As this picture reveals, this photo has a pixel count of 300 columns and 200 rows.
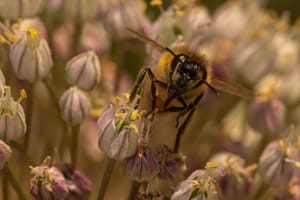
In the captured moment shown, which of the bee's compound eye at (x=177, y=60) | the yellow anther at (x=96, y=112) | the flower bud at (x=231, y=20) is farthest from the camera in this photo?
the flower bud at (x=231, y=20)

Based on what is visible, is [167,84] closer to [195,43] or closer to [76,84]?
[76,84]

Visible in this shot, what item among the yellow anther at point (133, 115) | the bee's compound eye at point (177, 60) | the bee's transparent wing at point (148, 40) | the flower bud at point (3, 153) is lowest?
the flower bud at point (3, 153)

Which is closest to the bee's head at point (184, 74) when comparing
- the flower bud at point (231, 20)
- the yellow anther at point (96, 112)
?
the yellow anther at point (96, 112)

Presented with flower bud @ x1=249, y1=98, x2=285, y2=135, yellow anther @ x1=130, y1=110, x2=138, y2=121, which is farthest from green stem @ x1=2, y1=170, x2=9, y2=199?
flower bud @ x1=249, y1=98, x2=285, y2=135

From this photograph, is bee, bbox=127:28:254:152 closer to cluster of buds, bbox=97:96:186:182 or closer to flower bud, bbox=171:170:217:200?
cluster of buds, bbox=97:96:186:182

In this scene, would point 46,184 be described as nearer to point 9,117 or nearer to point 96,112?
point 9,117

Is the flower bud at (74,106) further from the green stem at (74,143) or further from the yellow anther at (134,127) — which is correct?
the yellow anther at (134,127)

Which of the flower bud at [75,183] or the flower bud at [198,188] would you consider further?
the flower bud at [75,183]

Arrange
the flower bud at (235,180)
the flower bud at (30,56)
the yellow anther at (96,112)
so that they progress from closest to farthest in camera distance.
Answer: the flower bud at (30,56) → the flower bud at (235,180) → the yellow anther at (96,112)
